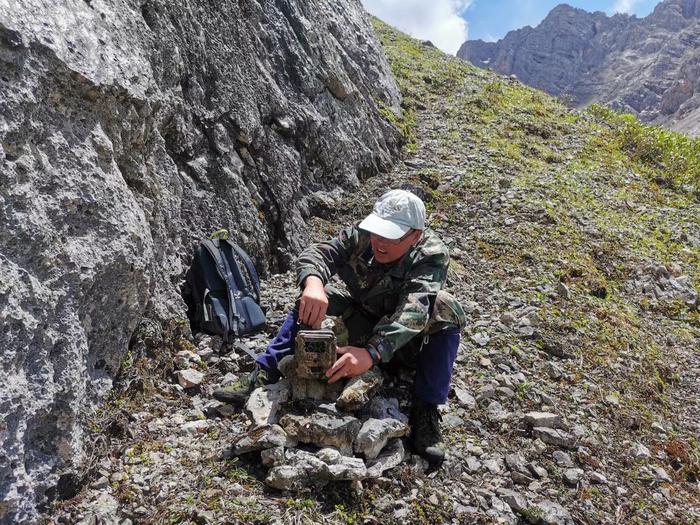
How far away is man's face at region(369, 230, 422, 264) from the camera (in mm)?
4789

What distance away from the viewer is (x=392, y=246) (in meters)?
4.82

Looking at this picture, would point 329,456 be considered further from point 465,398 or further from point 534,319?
point 534,319

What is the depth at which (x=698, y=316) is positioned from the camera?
28.0ft

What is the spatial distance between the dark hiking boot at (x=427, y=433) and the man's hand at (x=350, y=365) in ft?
2.62

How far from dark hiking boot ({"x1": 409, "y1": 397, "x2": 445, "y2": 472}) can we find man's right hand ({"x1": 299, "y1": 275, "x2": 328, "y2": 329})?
124 cm

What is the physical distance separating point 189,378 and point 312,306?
1.60 m

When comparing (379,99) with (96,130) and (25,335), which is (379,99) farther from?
(25,335)

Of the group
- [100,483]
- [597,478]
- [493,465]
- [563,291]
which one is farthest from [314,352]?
[563,291]

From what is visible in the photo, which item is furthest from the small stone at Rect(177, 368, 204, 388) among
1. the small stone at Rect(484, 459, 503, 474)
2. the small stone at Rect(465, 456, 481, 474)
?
the small stone at Rect(484, 459, 503, 474)

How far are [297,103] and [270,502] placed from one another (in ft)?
26.7

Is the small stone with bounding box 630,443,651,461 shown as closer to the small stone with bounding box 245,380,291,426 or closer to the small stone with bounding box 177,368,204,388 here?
the small stone with bounding box 245,380,291,426

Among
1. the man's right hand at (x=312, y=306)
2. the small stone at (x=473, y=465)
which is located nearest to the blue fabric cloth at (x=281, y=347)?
the man's right hand at (x=312, y=306)

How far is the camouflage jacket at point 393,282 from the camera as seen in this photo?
4418mm

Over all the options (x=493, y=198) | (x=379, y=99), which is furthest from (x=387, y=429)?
(x=379, y=99)
